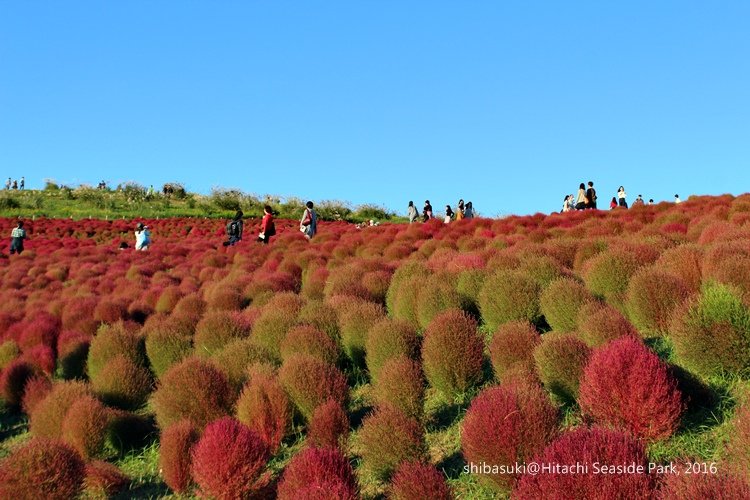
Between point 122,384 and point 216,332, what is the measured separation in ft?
4.01

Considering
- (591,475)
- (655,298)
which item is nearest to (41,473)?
(591,475)

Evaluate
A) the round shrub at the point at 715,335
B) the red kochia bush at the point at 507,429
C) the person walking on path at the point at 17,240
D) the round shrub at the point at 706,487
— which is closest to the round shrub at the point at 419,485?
the red kochia bush at the point at 507,429

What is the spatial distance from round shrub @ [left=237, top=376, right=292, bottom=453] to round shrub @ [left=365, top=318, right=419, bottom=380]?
3.32ft

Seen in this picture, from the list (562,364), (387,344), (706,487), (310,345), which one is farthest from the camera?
(310,345)

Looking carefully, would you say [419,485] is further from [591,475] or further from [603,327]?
[603,327]

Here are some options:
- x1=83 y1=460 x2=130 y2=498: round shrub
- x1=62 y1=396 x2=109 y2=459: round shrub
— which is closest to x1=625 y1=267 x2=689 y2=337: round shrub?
x1=83 y1=460 x2=130 y2=498: round shrub

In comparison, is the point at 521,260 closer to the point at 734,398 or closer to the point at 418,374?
the point at 418,374

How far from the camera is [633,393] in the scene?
4262 millimetres

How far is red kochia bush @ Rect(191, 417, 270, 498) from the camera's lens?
185 inches

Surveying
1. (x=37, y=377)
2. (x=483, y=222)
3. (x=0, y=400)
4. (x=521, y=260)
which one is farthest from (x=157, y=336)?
(x=483, y=222)

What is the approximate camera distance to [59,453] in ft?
17.0

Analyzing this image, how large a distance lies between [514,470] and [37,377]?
22.7 feet

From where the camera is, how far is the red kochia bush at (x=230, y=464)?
4711mm

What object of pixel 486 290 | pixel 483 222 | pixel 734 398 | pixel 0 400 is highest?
pixel 483 222
